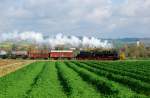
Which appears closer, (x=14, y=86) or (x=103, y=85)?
(x=103, y=85)

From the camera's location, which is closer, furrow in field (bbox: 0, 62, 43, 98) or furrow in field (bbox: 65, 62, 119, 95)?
furrow in field (bbox: 65, 62, 119, 95)

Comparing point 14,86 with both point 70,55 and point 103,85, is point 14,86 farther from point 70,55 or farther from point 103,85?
point 70,55

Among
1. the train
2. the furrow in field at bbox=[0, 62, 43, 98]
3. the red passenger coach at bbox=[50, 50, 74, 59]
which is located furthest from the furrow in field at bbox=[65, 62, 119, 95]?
the red passenger coach at bbox=[50, 50, 74, 59]

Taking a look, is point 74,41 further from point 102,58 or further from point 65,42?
point 102,58

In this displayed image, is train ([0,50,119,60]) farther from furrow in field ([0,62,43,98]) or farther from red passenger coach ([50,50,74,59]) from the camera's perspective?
furrow in field ([0,62,43,98])

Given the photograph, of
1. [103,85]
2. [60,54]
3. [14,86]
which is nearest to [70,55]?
[60,54]

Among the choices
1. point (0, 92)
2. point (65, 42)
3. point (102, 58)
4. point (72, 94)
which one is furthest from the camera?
point (65, 42)

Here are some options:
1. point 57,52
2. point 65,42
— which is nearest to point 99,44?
point 65,42

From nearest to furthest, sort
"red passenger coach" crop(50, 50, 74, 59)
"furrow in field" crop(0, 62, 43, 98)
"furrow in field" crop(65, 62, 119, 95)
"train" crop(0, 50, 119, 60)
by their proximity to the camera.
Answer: "furrow in field" crop(65, 62, 119, 95), "furrow in field" crop(0, 62, 43, 98), "train" crop(0, 50, 119, 60), "red passenger coach" crop(50, 50, 74, 59)

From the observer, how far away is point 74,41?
191m

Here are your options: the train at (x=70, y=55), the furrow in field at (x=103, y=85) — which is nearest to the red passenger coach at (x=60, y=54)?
the train at (x=70, y=55)

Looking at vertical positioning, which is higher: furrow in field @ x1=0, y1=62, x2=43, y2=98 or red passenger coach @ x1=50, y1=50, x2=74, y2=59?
red passenger coach @ x1=50, y1=50, x2=74, y2=59

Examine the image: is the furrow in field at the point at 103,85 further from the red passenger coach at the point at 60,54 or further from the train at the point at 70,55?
the red passenger coach at the point at 60,54

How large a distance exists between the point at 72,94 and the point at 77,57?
299 ft
